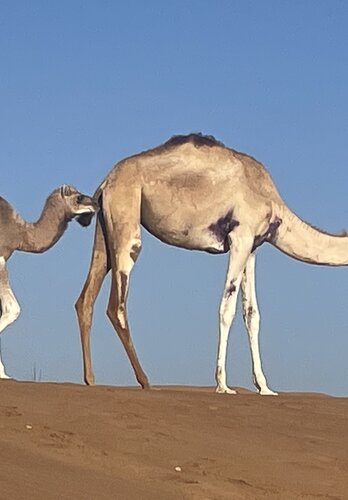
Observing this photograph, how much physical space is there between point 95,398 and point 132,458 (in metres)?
2.39

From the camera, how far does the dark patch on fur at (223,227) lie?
1446cm

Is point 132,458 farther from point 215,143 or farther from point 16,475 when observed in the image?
point 215,143

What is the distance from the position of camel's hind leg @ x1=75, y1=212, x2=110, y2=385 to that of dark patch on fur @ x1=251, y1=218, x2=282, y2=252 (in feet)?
6.21

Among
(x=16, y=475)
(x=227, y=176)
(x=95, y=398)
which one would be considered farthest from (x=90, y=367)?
(x=16, y=475)

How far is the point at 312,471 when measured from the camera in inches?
320

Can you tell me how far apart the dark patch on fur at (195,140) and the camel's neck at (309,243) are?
128cm

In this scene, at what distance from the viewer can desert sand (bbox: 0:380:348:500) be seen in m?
7.05

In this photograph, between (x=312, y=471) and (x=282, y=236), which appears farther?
(x=282, y=236)

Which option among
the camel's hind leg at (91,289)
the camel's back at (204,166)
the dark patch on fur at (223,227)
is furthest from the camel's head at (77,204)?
the dark patch on fur at (223,227)

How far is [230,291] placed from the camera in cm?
1400

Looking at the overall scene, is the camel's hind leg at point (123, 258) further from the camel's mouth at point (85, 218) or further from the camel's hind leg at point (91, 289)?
the camel's mouth at point (85, 218)

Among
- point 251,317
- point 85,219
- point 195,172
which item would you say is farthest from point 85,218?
point 251,317

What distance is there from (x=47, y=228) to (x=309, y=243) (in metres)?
4.10

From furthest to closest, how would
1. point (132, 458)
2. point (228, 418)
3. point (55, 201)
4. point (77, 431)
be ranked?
point (55, 201) → point (228, 418) → point (77, 431) → point (132, 458)
